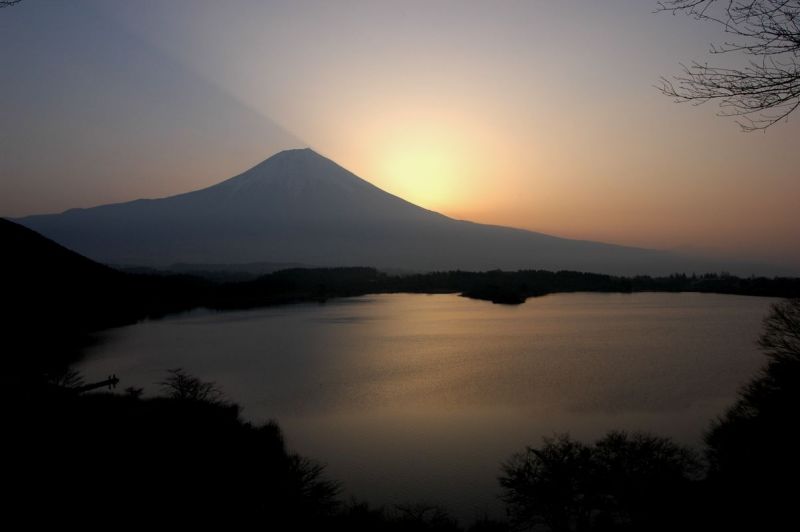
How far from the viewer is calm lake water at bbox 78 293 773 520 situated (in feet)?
20.0

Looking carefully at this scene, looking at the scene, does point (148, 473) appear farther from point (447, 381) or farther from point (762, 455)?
point (447, 381)

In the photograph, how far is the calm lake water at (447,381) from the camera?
20.0 feet

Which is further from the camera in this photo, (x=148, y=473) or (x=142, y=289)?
(x=142, y=289)

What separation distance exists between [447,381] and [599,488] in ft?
20.0

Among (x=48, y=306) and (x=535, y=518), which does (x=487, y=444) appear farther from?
(x=48, y=306)

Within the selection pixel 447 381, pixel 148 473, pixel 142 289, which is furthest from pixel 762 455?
pixel 142 289

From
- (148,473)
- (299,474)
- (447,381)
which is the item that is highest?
(148,473)

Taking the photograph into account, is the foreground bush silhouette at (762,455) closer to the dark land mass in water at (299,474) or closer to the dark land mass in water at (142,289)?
the dark land mass in water at (299,474)

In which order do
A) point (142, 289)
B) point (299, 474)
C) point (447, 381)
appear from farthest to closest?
point (142, 289)
point (447, 381)
point (299, 474)

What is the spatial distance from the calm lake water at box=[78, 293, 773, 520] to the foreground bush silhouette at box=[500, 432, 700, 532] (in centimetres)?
46

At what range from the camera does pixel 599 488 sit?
438 centimetres

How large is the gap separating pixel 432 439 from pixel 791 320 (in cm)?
528

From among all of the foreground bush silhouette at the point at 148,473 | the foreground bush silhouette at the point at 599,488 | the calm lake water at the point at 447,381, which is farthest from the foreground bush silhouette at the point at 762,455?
the foreground bush silhouette at the point at 148,473

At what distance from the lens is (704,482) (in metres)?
4.18
